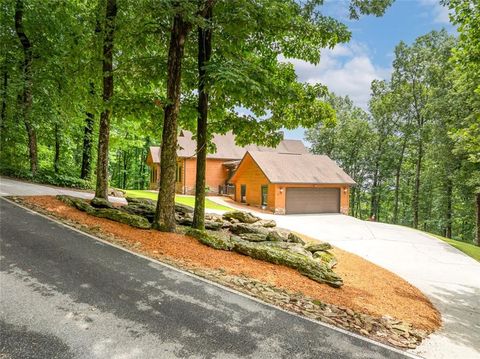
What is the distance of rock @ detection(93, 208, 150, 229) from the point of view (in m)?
8.70

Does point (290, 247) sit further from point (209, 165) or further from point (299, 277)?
point (209, 165)

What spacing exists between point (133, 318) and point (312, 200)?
2139 cm

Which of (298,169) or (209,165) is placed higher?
(209,165)

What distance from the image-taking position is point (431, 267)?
11312 millimetres

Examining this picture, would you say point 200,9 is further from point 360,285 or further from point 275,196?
point 275,196

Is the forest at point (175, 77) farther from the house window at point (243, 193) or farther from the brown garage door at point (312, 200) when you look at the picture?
the house window at point (243, 193)

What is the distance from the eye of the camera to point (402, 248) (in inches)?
551

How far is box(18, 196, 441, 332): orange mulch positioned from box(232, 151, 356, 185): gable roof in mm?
14181

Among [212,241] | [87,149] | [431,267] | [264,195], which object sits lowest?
[431,267]

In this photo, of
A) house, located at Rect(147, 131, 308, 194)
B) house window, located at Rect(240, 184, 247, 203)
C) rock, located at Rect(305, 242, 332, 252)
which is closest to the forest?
rock, located at Rect(305, 242, 332, 252)

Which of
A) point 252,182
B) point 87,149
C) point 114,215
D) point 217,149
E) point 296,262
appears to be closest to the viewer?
point 296,262

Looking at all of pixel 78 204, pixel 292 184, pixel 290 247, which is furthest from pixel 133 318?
pixel 292 184

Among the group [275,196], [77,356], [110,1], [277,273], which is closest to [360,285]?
[277,273]

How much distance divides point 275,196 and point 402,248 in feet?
32.8
